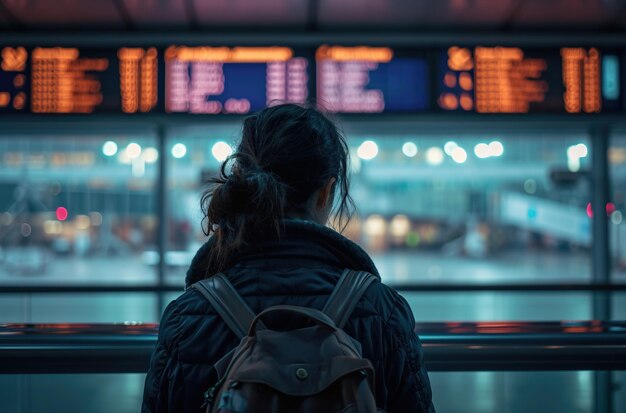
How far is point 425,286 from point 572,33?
7.18 feet

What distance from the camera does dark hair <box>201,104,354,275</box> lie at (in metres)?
1.11

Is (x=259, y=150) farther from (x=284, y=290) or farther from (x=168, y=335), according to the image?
(x=168, y=335)

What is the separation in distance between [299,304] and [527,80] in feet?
13.0

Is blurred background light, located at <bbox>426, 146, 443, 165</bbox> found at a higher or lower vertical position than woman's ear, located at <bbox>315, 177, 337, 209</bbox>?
higher

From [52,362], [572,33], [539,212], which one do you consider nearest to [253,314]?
[52,362]

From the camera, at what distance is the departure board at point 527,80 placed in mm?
4520

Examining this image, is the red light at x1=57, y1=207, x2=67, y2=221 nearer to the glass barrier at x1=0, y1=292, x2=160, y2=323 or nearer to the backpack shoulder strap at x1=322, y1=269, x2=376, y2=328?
the glass barrier at x1=0, y1=292, x2=160, y2=323

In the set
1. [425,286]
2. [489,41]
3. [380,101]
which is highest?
[489,41]

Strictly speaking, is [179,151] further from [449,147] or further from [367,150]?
[449,147]

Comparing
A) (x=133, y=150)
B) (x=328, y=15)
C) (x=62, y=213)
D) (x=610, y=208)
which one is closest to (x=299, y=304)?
(x=328, y=15)

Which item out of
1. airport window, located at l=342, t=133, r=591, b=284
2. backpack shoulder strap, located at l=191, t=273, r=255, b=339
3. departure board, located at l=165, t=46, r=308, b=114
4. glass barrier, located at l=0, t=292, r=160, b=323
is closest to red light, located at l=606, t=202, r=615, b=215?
airport window, located at l=342, t=133, r=591, b=284

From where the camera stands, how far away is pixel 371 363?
3.41 ft

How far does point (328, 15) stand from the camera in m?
4.69

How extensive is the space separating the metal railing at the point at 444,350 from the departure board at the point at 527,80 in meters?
2.76
